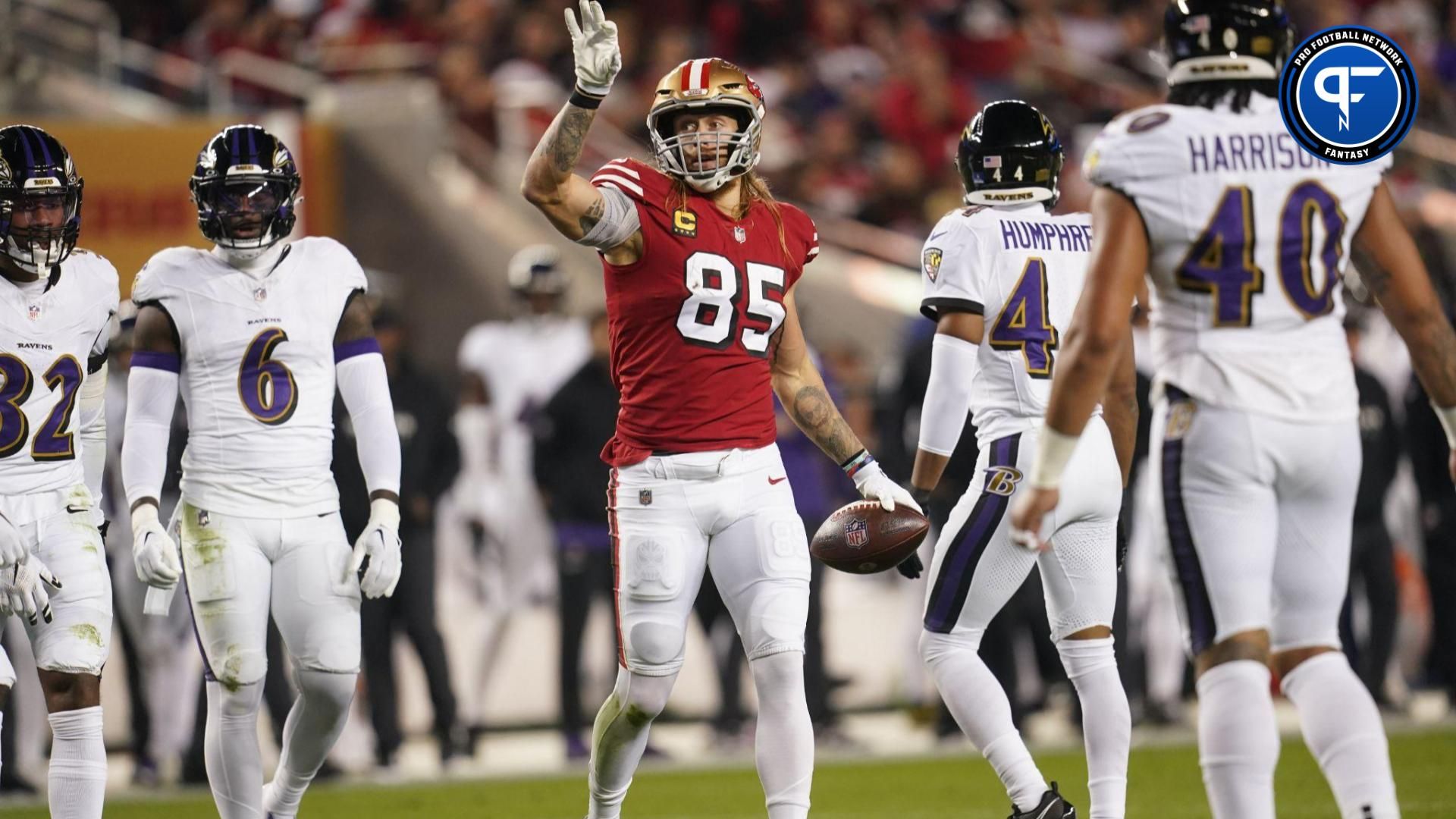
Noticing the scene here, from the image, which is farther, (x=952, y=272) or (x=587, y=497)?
(x=587, y=497)

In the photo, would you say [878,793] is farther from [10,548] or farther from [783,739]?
[10,548]

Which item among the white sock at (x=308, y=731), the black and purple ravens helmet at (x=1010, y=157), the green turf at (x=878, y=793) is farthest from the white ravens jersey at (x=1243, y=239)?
the green turf at (x=878, y=793)

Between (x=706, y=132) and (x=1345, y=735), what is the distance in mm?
2277

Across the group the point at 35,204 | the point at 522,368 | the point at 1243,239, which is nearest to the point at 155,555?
the point at 35,204

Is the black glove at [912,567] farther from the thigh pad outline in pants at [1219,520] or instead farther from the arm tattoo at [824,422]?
the thigh pad outline in pants at [1219,520]

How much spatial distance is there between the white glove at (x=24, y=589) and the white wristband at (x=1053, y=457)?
266cm

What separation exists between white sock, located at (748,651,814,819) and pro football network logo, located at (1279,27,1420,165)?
1.89 m

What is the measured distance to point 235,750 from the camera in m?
5.09

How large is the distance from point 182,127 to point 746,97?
8.00m

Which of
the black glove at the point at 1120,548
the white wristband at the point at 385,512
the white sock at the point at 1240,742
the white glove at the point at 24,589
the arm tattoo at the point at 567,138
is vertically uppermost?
the arm tattoo at the point at 567,138

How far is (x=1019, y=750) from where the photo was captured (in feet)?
16.6

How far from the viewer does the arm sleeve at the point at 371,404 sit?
17.5ft

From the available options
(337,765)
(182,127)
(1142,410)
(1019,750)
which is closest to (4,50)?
(182,127)

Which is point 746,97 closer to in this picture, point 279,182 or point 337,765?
point 279,182
